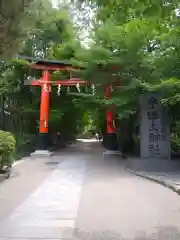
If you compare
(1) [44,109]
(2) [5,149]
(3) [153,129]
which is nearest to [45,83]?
(1) [44,109]

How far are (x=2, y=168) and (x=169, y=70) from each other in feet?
23.1

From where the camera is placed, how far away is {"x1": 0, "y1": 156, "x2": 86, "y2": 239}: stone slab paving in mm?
5301

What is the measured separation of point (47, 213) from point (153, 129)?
7.92m

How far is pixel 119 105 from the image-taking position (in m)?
15.0

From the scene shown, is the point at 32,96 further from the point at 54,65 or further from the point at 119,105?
the point at 119,105

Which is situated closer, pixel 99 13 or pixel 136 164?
pixel 99 13

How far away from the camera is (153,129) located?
13664mm

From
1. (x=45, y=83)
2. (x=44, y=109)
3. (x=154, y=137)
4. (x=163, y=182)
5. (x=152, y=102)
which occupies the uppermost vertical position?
(x=45, y=83)

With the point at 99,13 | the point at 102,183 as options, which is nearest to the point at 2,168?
the point at 102,183

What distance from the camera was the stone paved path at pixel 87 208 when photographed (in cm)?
537

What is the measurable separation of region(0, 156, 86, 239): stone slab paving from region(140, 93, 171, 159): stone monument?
3.97m

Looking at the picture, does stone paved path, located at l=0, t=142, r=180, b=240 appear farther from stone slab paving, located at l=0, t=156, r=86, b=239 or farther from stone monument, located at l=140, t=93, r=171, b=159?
stone monument, located at l=140, t=93, r=171, b=159

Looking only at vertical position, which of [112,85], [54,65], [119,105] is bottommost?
[119,105]

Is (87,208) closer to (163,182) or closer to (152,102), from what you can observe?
(163,182)
